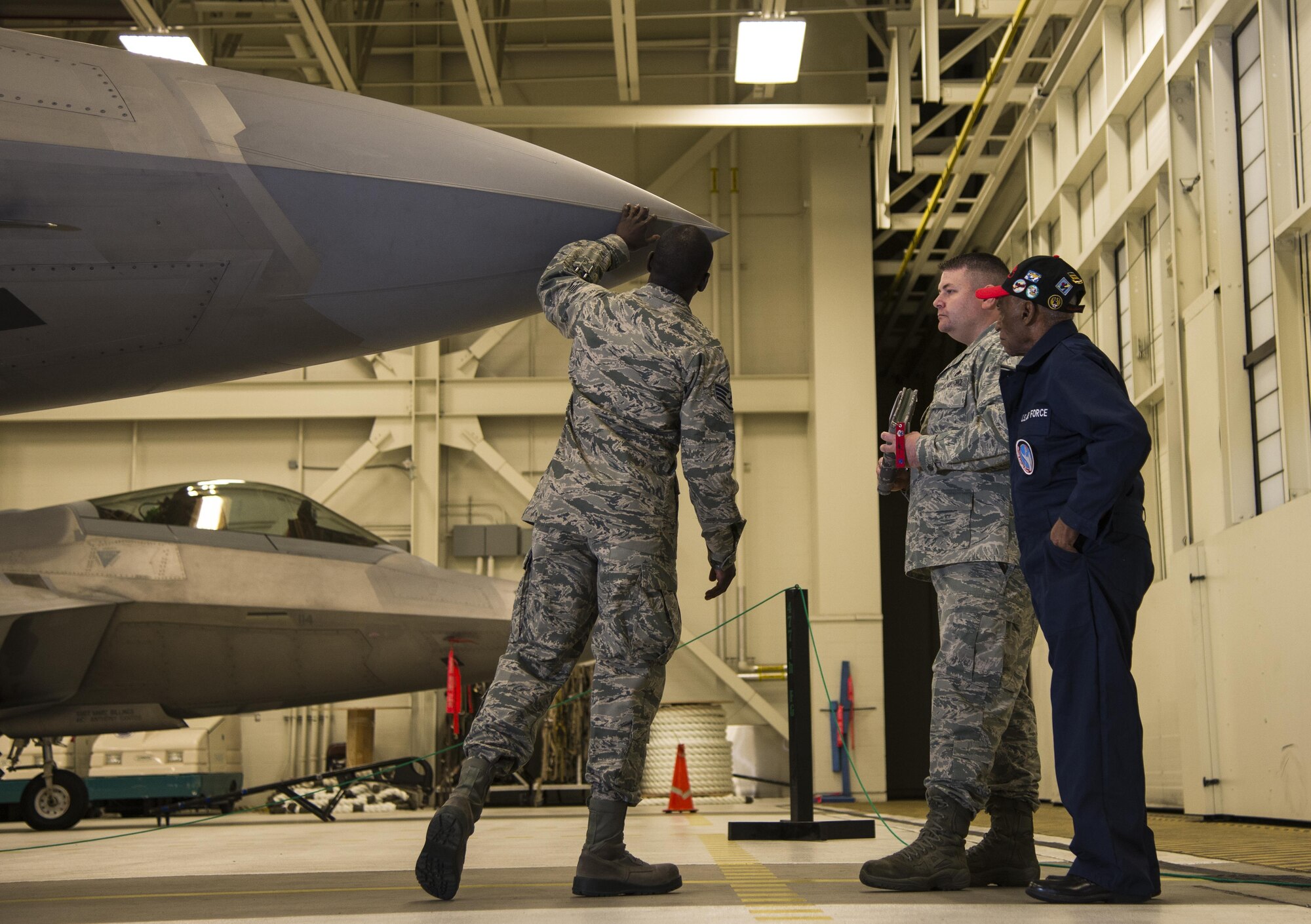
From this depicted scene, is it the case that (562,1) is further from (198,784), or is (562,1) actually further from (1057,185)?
(198,784)

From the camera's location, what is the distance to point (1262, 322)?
27.5 feet

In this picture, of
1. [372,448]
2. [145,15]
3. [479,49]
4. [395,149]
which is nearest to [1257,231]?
[395,149]

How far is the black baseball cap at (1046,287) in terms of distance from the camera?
10.8ft

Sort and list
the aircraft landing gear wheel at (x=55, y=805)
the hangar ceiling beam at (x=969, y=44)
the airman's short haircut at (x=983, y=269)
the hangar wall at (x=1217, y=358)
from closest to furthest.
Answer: the airman's short haircut at (x=983, y=269) → the hangar wall at (x=1217, y=358) → the aircraft landing gear wheel at (x=55, y=805) → the hangar ceiling beam at (x=969, y=44)

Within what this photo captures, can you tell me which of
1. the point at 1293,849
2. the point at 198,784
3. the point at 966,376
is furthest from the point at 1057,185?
the point at 198,784

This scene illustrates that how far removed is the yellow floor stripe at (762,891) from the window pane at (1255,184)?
6.19m

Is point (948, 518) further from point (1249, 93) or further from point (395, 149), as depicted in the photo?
point (1249, 93)

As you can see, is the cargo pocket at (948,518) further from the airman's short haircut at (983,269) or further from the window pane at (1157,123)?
the window pane at (1157,123)

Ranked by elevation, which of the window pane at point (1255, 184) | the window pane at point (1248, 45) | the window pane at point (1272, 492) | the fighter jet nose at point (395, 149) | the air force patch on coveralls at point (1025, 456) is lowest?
the air force patch on coveralls at point (1025, 456)

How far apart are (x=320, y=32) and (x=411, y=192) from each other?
408 inches

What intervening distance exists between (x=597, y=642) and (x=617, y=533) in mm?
317

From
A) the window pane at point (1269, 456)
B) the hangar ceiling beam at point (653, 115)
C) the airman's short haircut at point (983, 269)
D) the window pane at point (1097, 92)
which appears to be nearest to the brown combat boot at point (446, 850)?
the airman's short haircut at point (983, 269)

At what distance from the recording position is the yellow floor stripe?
9.07ft

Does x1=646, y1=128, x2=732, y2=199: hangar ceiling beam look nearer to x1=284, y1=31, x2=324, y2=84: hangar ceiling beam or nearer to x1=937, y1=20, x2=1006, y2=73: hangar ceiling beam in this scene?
x1=284, y1=31, x2=324, y2=84: hangar ceiling beam
